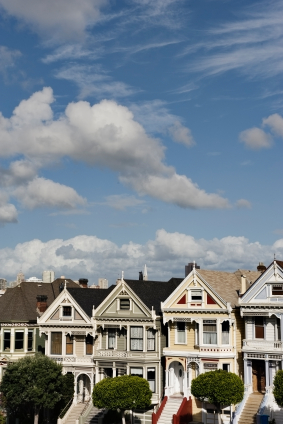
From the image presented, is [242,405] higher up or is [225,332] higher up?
[225,332]

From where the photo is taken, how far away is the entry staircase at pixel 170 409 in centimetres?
5272

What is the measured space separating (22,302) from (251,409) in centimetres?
2585

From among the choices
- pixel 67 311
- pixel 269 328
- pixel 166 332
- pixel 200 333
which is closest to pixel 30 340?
pixel 67 311

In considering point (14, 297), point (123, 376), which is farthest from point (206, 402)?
point (14, 297)

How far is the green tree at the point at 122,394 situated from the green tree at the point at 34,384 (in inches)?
193

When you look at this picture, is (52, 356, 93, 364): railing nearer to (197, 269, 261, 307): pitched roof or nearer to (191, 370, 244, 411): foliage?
(191, 370, 244, 411): foliage

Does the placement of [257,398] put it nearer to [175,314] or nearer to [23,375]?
[175,314]

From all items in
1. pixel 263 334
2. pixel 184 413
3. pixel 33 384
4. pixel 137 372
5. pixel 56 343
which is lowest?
pixel 184 413

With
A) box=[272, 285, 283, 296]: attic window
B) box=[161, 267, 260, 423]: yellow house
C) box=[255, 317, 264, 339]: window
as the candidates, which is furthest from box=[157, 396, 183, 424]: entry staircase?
box=[272, 285, 283, 296]: attic window

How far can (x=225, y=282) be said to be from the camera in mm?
57344

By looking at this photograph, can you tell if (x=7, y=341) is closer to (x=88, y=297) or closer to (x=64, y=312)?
(x=64, y=312)

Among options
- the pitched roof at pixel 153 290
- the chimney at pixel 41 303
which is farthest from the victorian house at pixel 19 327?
the pitched roof at pixel 153 290

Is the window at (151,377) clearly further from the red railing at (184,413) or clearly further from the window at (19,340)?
the window at (19,340)

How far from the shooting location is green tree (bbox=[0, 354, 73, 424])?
2194 inches
